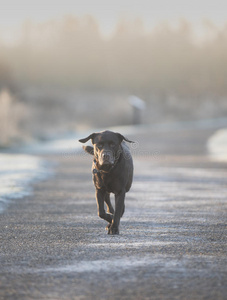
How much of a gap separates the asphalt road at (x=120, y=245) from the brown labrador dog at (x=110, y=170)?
0.28 meters

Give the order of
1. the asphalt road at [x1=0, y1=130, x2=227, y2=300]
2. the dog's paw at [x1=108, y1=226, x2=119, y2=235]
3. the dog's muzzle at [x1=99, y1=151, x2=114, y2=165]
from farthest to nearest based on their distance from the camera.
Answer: the dog's paw at [x1=108, y1=226, x2=119, y2=235]
the dog's muzzle at [x1=99, y1=151, x2=114, y2=165]
the asphalt road at [x1=0, y1=130, x2=227, y2=300]

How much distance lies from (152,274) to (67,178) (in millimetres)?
12052

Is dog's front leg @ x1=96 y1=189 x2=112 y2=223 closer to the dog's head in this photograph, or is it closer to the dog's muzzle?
the dog's head

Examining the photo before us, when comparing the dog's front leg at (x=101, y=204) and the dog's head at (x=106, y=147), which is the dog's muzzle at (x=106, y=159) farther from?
the dog's front leg at (x=101, y=204)

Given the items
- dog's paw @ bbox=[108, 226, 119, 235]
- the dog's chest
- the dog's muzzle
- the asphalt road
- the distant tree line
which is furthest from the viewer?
the distant tree line

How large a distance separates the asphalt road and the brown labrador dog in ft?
0.92

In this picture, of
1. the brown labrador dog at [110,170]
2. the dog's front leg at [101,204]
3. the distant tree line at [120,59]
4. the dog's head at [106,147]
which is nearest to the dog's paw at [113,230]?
the brown labrador dog at [110,170]

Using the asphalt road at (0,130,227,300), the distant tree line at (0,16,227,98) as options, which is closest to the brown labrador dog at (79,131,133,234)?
the asphalt road at (0,130,227,300)

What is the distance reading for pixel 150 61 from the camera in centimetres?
11906

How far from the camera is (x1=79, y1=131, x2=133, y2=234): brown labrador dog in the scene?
889cm

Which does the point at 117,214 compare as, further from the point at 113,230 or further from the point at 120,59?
the point at 120,59

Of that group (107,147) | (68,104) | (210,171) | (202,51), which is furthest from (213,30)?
(107,147)

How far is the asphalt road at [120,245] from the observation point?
5.93 metres

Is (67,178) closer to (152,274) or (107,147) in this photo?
(107,147)
